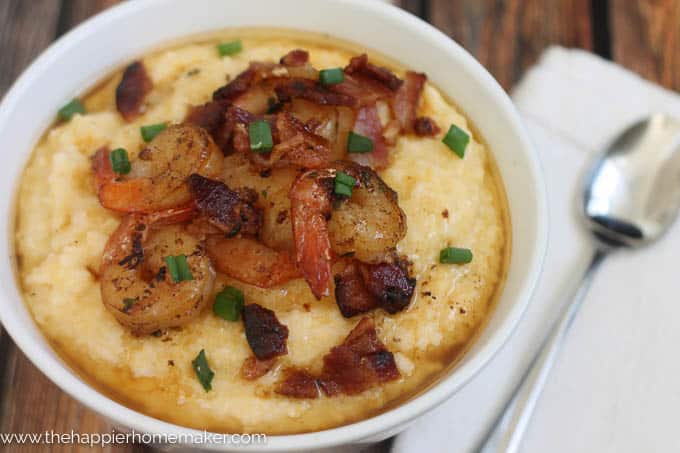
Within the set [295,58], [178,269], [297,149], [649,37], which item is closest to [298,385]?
[178,269]

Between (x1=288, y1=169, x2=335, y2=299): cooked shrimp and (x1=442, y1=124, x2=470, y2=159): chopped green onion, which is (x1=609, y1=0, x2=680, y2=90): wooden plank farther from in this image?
(x1=288, y1=169, x2=335, y2=299): cooked shrimp

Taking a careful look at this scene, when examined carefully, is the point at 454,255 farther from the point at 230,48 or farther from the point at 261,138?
the point at 230,48

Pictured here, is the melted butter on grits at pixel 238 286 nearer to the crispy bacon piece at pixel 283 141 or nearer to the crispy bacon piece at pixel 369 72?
the crispy bacon piece at pixel 369 72

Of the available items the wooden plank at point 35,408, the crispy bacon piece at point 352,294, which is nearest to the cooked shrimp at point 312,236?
the crispy bacon piece at point 352,294

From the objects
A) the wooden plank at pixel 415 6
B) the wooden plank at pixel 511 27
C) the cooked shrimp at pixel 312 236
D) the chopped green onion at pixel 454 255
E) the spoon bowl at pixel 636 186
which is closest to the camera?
the cooked shrimp at pixel 312 236

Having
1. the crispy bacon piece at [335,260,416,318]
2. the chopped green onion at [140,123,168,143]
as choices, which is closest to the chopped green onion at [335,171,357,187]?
the crispy bacon piece at [335,260,416,318]

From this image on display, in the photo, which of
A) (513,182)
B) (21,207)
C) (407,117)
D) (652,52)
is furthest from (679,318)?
(21,207)
